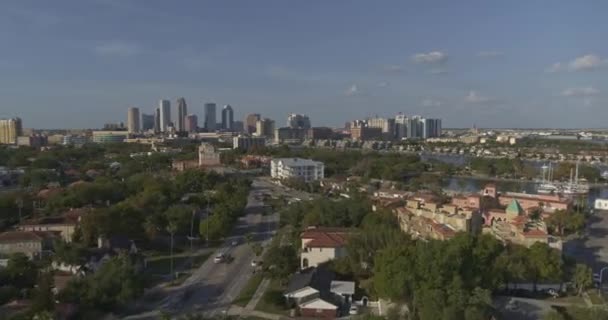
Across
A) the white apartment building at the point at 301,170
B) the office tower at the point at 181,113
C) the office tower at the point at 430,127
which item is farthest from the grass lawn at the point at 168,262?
the office tower at the point at 430,127

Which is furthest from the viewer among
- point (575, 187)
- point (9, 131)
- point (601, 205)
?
point (9, 131)

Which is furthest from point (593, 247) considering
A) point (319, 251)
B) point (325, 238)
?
point (319, 251)

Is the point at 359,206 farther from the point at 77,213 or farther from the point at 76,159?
the point at 76,159

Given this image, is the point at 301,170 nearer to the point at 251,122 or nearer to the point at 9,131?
the point at 9,131

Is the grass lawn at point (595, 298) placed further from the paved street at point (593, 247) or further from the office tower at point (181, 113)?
the office tower at point (181, 113)

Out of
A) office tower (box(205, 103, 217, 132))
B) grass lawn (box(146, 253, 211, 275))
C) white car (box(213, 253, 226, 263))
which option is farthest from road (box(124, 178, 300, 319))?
office tower (box(205, 103, 217, 132))

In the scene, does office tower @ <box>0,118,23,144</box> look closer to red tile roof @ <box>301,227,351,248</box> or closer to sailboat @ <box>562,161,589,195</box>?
red tile roof @ <box>301,227,351,248</box>

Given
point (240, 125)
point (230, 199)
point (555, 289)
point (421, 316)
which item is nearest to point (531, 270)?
point (555, 289)
